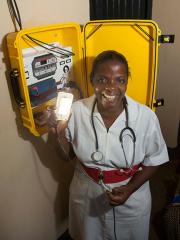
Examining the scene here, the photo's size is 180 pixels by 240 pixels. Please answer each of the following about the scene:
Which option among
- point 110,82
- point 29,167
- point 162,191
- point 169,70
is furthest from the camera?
point 169,70

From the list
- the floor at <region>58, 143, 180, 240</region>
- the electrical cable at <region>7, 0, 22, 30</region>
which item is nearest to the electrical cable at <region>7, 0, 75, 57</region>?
the electrical cable at <region>7, 0, 22, 30</region>

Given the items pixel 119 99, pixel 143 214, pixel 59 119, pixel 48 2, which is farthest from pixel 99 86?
pixel 143 214

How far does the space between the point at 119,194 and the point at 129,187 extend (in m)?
0.07

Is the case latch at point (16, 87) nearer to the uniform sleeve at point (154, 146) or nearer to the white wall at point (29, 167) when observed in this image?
the white wall at point (29, 167)

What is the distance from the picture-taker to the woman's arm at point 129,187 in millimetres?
1077

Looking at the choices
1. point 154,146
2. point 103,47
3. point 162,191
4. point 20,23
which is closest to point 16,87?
point 20,23

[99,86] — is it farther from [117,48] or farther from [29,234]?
[29,234]

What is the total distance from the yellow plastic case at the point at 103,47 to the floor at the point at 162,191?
1.01 metres

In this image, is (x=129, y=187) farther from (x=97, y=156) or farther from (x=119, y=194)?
(x=97, y=156)

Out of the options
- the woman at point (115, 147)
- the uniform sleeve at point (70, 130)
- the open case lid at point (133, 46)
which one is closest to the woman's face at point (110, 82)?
the woman at point (115, 147)

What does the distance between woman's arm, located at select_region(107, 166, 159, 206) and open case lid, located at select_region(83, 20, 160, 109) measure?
14.3 inches

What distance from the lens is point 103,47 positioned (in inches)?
53.8

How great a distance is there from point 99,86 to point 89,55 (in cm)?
42

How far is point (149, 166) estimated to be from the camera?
1.15 m
